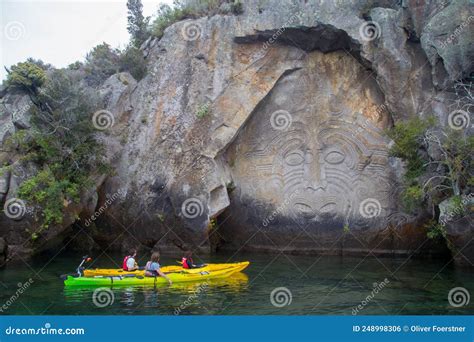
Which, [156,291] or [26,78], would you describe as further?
[26,78]

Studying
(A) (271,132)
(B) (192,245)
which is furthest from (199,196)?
(A) (271,132)

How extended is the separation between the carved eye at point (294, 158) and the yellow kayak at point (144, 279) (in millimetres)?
8340

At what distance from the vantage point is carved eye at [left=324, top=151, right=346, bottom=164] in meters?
23.8

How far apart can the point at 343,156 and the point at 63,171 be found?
42.7 feet

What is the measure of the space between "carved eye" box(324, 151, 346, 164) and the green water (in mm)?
5340

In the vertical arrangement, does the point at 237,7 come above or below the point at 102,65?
above

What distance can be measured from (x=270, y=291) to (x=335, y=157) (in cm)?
1082

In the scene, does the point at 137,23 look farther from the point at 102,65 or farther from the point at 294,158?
the point at 294,158

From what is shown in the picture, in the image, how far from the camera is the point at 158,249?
23.5 metres

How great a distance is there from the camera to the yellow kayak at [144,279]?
1545 cm

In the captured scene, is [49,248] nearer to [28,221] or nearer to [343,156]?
[28,221]

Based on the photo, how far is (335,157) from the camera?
23.9 meters

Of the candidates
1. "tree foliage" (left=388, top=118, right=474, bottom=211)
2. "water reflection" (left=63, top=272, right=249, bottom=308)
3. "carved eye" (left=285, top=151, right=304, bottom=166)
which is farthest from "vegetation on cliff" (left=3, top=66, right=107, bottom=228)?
"tree foliage" (left=388, top=118, right=474, bottom=211)

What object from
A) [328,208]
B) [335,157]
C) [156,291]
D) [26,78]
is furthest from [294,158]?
[26,78]
